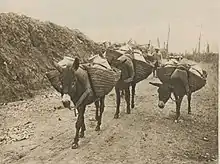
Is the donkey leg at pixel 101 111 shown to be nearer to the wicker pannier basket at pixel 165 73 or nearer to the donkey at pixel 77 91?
the donkey at pixel 77 91

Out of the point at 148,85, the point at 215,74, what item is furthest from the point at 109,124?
the point at 215,74

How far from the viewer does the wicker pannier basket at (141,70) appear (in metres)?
1.98

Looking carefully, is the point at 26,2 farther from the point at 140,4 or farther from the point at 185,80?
the point at 185,80

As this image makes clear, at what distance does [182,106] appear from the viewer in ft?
6.03

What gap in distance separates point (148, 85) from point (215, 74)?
233 mm

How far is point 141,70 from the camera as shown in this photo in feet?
6.57

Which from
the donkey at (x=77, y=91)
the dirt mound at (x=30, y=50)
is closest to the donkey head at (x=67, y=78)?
the donkey at (x=77, y=91)

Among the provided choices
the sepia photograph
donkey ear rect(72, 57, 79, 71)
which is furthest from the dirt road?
donkey ear rect(72, 57, 79, 71)

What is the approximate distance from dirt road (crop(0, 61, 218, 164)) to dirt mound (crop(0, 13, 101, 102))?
0.16 ft

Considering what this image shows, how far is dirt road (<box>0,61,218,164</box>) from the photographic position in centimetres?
173

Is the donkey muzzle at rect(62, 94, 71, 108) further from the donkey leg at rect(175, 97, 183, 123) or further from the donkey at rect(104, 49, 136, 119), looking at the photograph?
the donkey leg at rect(175, 97, 183, 123)

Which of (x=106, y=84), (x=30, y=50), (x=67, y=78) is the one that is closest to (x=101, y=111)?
(x=106, y=84)

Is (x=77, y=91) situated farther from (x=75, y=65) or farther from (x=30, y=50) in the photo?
(x=30, y=50)

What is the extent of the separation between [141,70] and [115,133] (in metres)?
0.29
